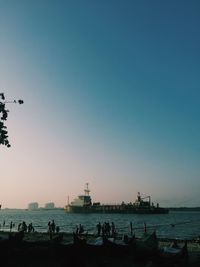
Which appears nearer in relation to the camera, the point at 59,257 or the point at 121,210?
the point at 59,257

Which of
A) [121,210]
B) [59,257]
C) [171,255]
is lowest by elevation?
[59,257]

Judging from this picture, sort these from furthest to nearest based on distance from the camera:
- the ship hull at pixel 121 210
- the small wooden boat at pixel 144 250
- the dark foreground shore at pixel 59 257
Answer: the ship hull at pixel 121 210 < the small wooden boat at pixel 144 250 < the dark foreground shore at pixel 59 257

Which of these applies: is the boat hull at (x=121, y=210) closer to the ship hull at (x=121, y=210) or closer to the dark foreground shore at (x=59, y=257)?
the ship hull at (x=121, y=210)

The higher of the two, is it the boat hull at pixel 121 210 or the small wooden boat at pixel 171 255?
the boat hull at pixel 121 210

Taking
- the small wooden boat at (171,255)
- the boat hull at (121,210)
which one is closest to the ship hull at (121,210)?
the boat hull at (121,210)

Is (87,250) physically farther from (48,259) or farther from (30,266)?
(30,266)

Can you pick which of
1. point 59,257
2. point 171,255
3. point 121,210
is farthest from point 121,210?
point 171,255

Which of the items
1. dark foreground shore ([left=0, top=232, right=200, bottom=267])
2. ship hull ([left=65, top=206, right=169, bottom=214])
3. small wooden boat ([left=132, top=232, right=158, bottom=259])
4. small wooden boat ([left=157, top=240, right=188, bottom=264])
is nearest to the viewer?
dark foreground shore ([left=0, top=232, right=200, bottom=267])

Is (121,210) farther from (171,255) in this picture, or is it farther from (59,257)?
(171,255)

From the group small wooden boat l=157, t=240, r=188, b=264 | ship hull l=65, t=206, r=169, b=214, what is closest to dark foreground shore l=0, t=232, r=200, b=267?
small wooden boat l=157, t=240, r=188, b=264

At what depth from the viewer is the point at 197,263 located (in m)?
25.2

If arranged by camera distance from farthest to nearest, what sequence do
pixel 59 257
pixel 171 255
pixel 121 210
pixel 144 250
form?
pixel 121 210, pixel 59 257, pixel 144 250, pixel 171 255

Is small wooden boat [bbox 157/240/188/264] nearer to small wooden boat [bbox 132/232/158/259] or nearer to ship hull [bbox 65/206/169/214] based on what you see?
small wooden boat [bbox 132/232/158/259]

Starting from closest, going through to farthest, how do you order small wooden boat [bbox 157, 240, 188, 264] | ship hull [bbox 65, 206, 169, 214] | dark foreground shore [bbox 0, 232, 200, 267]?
dark foreground shore [bbox 0, 232, 200, 267] < small wooden boat [bbox 157, 240, 188, 264] < ship hull [bbox 65, 206, 169, 214]
